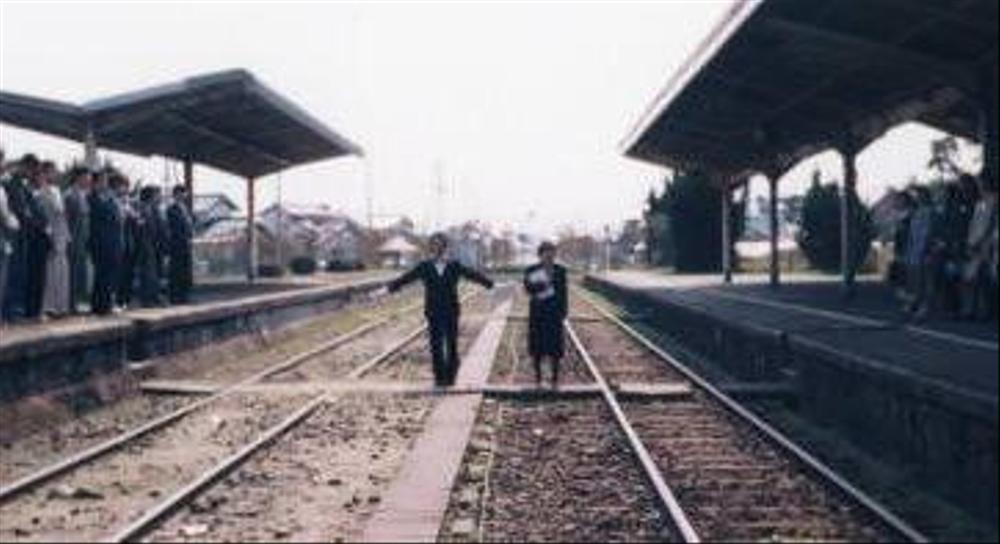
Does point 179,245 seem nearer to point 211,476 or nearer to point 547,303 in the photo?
point 547,303

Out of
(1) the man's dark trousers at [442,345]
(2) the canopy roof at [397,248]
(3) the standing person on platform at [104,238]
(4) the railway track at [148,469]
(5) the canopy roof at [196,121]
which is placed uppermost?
(5) the canopy roof at [196,121]

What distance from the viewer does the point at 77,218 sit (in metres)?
21.5

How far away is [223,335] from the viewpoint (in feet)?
88.9

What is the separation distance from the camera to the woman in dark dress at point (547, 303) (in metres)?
20.1

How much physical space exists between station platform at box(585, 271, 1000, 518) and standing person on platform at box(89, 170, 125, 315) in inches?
303

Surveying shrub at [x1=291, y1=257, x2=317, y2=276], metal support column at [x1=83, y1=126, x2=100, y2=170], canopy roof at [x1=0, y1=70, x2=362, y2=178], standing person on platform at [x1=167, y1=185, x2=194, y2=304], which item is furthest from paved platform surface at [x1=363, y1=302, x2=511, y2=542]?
shrub at [x1=291, y1=257, x2=317, y2=276]

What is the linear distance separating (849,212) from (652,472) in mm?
18402

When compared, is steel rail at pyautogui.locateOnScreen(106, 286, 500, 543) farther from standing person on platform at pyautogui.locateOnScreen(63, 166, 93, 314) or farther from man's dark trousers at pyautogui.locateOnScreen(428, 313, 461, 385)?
standing person on platform at pyautogui.locateOnScreen(63, 166, 93, 314)

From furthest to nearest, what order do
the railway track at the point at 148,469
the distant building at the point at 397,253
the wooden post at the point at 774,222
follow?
the distant building at the point at 397,253, the wooden post at the point at 774,222, the railway track at the point at 148,469

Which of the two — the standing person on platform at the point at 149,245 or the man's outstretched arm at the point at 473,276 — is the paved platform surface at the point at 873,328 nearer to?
the man's outstretched arm at the point at 473,276

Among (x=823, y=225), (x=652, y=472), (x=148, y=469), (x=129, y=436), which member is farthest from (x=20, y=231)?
(x=823, y=225)

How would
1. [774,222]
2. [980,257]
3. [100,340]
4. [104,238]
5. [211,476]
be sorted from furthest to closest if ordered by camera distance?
1. [774,222]
2. [104,238]
3. [980,257]
4. [100,340]
5. [211,476]

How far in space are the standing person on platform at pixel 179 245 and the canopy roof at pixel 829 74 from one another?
25.2 feet

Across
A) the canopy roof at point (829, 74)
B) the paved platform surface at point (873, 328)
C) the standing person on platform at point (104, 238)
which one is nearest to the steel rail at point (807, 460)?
the paved platform surface at point (873, 328)
